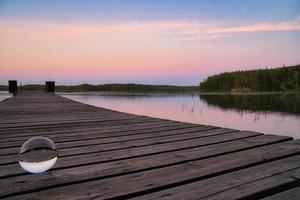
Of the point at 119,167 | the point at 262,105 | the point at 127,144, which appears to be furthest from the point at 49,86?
the point at 119,167

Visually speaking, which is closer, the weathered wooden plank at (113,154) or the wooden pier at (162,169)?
Answer: the wooden pier at (162,169)

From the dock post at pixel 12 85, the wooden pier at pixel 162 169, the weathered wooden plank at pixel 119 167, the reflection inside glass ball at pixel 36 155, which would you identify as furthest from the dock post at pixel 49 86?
the reflection inside glass ball at pixel 36 155

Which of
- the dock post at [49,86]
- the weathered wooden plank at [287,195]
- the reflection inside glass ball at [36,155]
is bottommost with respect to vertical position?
the weathered wooden plank at [287,195]

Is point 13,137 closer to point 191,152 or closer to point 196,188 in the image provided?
point 191,152

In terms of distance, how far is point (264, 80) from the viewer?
56.8m

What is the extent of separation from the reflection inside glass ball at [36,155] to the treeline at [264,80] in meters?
54.4

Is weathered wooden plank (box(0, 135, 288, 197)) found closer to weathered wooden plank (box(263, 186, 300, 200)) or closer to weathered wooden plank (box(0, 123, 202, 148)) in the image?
weathered wooden plank (box(263, 186, 300, 200))

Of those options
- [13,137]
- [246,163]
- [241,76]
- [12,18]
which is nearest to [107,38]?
[12,18]

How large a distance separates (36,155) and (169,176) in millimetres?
858

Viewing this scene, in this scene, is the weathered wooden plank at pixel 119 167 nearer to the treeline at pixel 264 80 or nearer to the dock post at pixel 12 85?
the dock post at pixel 12 85

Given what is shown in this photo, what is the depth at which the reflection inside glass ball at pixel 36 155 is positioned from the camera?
187 centimetres

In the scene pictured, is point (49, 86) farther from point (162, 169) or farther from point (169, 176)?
point (169, 176)

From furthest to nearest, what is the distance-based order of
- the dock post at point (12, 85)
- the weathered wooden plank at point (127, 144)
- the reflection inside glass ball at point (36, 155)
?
1. the dock post at point (12, 85)
2. the weathered wooden plank at point (127, 144)
3. the reflection inside glass ball at point (36, 155)

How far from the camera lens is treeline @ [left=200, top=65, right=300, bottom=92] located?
52.8 metres
